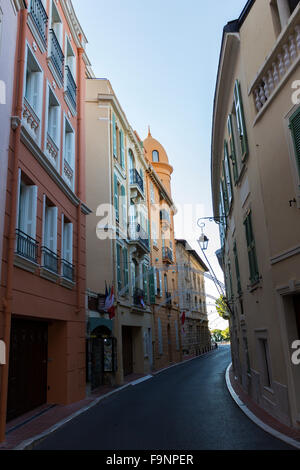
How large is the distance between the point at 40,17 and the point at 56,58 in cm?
136

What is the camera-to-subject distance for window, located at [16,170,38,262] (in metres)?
9.29

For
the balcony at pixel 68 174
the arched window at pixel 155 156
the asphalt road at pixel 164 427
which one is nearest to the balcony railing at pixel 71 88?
the balcony at pixel 68 174

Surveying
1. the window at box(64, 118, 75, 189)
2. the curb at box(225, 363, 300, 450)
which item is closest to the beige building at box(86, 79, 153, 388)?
the window at box(64, 118, 75, 189)

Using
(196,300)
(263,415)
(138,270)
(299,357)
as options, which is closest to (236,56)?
(299,357)

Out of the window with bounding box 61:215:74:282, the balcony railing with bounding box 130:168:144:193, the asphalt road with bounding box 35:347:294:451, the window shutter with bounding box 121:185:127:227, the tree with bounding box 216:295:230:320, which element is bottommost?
the asphalt road with bounding box 35:347:294:451

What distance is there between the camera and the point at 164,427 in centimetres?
849

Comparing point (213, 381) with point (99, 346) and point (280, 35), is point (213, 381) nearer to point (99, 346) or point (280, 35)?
point (99, 346)

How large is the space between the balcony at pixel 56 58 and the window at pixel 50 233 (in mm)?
4173

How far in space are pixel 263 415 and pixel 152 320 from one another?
687 inches

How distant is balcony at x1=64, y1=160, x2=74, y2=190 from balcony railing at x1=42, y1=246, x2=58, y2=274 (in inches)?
116

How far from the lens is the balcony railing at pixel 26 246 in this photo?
347 inches

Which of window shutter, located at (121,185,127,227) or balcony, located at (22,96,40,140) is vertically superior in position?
window shutter, located at (121,185,127,227)

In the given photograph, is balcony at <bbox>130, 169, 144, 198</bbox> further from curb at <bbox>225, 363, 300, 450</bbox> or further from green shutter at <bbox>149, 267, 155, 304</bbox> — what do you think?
curb at <bbox>225, 363, 300, 450</bbox>

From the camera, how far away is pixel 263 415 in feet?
29.9
